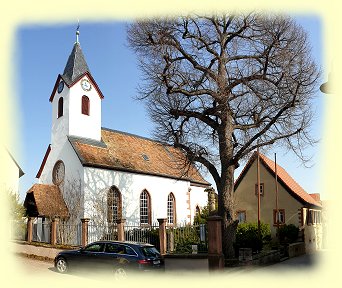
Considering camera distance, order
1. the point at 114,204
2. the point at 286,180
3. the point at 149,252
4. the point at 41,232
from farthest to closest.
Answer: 1. the point at 286,180
2. the point at 114,204
3. the point at 41,232
4. the point at 149,252

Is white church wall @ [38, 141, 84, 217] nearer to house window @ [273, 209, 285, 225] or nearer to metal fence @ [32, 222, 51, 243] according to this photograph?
metal fence @ [32, 222, 51, 243]

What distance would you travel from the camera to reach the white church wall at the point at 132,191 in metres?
27.4

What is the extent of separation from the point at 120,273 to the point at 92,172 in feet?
46.6

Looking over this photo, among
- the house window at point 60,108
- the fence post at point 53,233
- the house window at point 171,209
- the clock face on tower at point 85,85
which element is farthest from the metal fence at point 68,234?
the clock face on tower at point 85,85

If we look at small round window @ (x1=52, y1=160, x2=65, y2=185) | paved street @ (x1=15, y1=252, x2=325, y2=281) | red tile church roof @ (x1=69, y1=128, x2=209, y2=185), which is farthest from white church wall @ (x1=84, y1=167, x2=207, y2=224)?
paved street @ (x1=15, y1=252, x2=325, y2=281)

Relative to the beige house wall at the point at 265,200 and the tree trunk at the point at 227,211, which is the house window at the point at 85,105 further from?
the tree trunk at the point at 227,211

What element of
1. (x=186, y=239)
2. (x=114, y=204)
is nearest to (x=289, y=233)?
(x=186, y=239)

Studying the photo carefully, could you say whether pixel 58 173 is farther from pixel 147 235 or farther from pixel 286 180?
pixel 286 180

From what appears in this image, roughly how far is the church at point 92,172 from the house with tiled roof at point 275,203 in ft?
17.5

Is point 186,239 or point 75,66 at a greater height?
point 75,66

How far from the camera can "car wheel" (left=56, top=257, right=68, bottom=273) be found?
15805mm

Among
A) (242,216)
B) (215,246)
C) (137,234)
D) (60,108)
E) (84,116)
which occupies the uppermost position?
(60,108)

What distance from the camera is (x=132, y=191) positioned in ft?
101

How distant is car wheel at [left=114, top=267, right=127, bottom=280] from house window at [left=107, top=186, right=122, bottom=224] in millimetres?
14152
